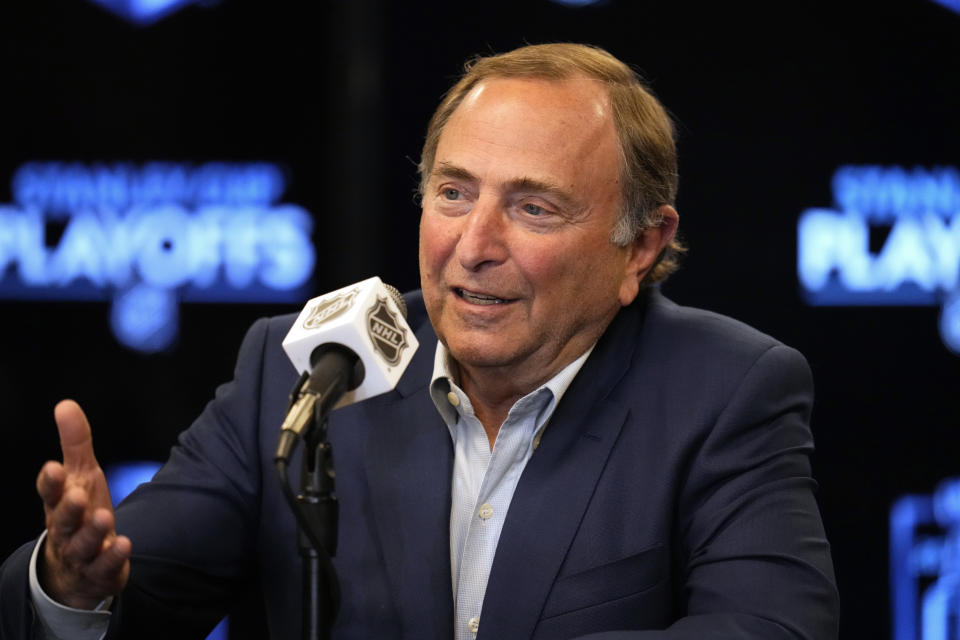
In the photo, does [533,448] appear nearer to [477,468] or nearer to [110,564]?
[477,468]

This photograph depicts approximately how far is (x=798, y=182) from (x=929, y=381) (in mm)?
655

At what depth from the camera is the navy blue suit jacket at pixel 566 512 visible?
6.50 feet

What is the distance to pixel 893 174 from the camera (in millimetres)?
3232

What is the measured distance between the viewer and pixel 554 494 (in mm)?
2105

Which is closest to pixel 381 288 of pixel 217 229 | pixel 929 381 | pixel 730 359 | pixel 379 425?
pixel 379 425

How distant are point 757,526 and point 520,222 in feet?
2.22

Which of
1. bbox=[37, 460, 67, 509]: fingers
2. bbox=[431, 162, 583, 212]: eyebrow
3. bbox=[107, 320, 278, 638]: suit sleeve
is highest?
bbox=[431, 162, 583, 212]: eyebrow

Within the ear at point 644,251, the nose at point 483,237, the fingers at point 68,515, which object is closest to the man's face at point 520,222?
the nose at point 483,237

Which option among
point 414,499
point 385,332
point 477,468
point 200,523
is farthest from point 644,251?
point 200,523

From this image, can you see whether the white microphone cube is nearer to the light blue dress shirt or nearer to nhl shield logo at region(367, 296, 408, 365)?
nhl shield logo at region(367, 296, 408, 365)

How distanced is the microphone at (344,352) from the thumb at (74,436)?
0.37m

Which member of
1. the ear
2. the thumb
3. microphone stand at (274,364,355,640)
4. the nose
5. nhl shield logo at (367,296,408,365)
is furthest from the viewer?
the ear

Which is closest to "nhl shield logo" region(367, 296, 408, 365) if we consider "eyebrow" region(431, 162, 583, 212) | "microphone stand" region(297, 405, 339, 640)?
"microphone stand" region(297, 405, 339, 640)

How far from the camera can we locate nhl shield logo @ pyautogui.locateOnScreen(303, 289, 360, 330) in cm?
166
